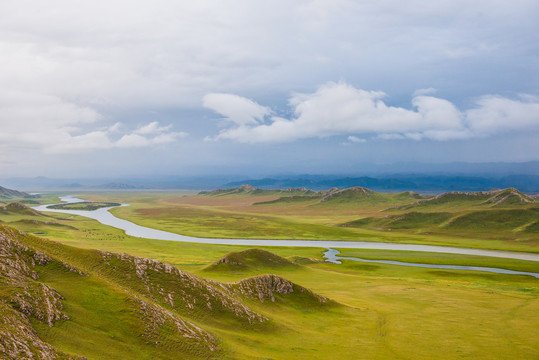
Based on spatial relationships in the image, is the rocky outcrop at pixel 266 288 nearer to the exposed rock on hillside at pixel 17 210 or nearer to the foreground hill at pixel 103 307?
the foreground hill at pixel 103 307

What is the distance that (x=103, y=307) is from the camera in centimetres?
2812

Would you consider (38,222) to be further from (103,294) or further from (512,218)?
(512,218)

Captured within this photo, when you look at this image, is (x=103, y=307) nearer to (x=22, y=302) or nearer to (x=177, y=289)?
(x=22, y=302)

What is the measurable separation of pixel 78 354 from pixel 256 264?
61279 millimetres

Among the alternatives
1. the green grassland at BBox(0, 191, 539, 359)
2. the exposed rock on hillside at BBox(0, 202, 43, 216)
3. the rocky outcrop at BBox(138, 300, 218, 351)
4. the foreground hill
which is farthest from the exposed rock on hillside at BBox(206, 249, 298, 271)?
the exposed rock on hillside at BBox(0, 202, 43, 216)

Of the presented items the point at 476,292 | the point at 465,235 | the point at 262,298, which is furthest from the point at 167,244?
the point at 465,235

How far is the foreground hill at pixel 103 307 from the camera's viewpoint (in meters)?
22.5

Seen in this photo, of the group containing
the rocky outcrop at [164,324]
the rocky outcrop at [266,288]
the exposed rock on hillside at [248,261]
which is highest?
the rocky outcrop at [164,324]

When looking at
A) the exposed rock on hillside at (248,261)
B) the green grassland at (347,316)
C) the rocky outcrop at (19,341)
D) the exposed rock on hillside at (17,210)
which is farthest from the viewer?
the exposed rock on hillside at (17,210)

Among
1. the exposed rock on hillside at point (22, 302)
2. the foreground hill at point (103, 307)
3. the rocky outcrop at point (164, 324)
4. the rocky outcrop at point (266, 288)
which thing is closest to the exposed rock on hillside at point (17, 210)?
the foreground hill at point (103, 307)

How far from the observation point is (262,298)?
48.9 metres

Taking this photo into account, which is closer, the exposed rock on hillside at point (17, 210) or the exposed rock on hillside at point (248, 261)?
the exposed rock on hillside at point (248, 261)

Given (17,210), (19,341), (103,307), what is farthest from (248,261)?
(17,210)

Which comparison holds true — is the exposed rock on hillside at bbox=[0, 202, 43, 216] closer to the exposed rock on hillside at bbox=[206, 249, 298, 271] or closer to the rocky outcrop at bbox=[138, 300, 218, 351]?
the exposed rock on hillside at bbox=[206, 249, 298, 271]
